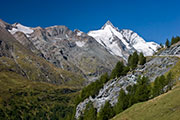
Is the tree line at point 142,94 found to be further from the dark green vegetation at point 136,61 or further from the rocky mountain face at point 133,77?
the dark green vegetation at point 136,61

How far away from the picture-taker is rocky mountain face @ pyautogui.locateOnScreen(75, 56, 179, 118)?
96113 mm

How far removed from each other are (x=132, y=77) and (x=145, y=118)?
4892 centimetres

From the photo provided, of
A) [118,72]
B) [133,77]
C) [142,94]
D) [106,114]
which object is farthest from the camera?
[118,72]

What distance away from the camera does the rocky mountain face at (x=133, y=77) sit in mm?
96113

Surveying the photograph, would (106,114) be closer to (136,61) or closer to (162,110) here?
(162,110)

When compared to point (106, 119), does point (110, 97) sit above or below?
above

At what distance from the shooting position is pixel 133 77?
101 meters

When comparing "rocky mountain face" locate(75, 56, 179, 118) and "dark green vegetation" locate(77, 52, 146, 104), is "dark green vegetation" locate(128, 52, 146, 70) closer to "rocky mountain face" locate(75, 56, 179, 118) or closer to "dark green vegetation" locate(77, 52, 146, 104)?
"dark green vegetation" locate(77, 52, 146, 104)

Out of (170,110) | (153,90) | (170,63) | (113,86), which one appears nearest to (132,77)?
(113,86)

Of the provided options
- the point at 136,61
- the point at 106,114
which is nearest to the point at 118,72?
the point at 136,61

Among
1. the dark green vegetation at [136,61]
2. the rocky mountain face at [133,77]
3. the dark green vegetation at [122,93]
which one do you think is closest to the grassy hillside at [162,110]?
the dark green vegetation at [122,93]

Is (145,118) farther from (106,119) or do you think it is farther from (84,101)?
(84,101)

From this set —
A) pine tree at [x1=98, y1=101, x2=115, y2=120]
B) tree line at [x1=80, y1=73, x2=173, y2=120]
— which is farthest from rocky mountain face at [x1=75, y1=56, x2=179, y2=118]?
tree line at [x1=80, y1=73, x2=173, y2=120]

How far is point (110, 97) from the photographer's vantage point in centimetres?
10169
